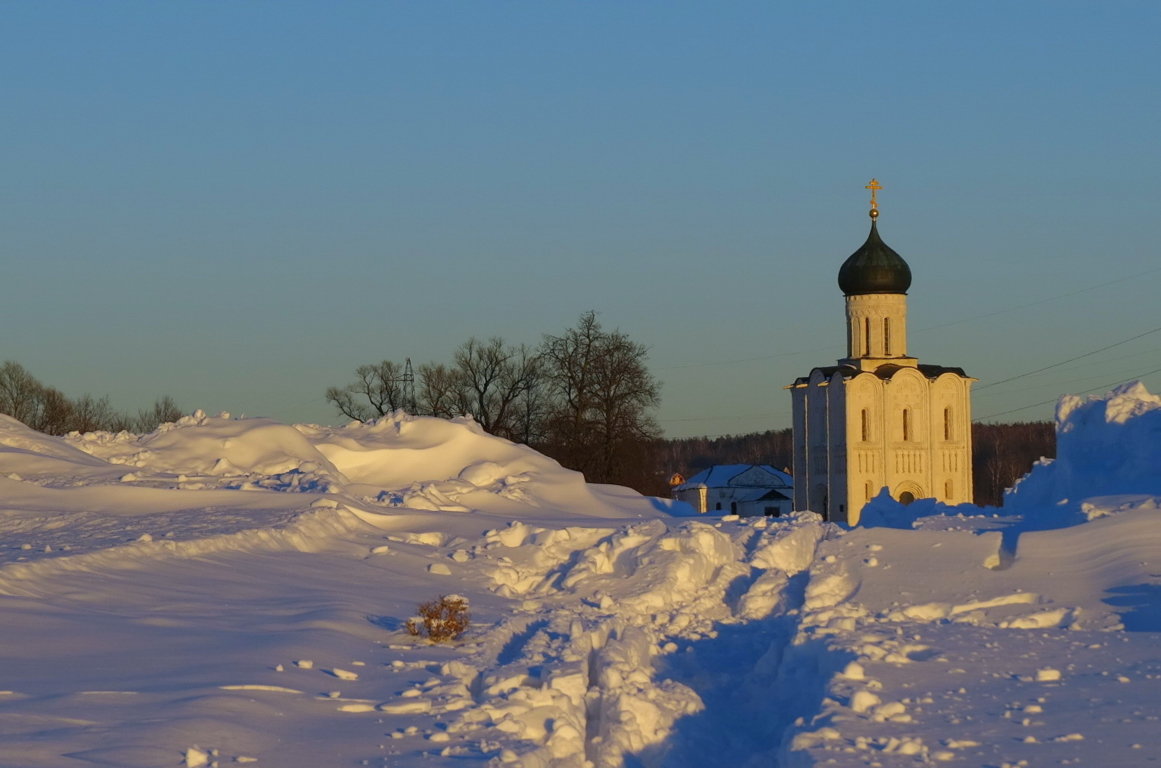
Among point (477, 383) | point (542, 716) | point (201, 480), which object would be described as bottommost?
point (542, 716)

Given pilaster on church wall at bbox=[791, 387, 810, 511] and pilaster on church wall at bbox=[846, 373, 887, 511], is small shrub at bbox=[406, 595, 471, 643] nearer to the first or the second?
pilaster on church wall at bbox=[846, 373, 887, 511]

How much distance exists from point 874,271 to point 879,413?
5384mm

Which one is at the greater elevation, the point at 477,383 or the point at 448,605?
the point at 477,383

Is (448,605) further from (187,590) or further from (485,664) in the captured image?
(187,590)

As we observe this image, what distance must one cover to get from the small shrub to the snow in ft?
0.46

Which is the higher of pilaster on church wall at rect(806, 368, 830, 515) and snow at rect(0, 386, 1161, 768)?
pilaster on church wall at rect(806, 368, 830, 515)

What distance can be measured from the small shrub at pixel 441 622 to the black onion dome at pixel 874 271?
164 ft

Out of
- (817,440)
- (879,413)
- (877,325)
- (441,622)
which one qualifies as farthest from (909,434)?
(441,622)

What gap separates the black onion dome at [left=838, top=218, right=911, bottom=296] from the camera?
60469 millimetres

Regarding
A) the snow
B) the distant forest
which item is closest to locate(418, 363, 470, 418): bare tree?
the distant forest

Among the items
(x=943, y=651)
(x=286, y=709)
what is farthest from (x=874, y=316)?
(x=286, y=709)

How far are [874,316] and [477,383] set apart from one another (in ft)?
53.2

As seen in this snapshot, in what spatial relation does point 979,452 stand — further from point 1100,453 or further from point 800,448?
point 1100,453

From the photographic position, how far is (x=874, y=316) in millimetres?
60562
